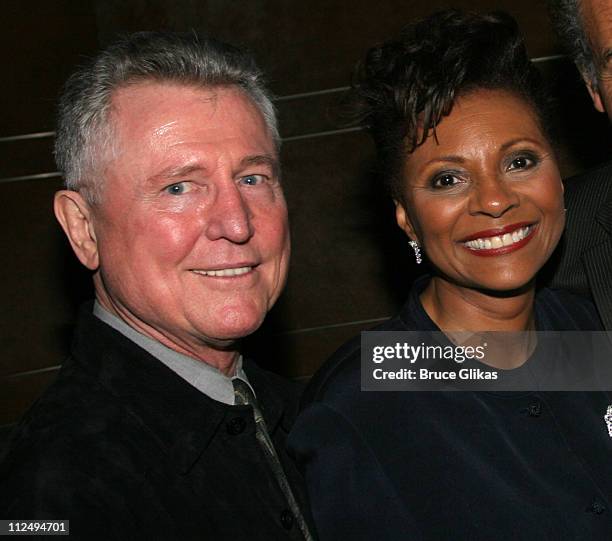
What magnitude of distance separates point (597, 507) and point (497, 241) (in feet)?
2.04

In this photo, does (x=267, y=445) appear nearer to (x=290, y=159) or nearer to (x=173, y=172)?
(x=173, y=172)

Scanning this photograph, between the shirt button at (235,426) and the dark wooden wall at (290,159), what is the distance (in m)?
2.20

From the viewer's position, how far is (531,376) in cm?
218

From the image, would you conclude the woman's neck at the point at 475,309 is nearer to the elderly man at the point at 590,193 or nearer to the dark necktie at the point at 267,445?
the elderly man at the point at 590,193

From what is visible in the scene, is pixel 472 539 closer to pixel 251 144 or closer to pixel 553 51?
pixel 251 144

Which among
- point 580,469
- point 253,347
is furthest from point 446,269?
point 253,347

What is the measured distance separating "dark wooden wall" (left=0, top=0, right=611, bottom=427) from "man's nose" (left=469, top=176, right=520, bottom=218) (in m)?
2.02

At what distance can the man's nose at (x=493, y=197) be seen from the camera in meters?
2.06

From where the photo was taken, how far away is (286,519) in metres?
1.85

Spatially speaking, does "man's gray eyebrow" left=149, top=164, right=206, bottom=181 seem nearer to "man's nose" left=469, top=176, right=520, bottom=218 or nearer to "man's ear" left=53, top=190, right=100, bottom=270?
"man's ear" left=53, top=190, right=100, bottom=270

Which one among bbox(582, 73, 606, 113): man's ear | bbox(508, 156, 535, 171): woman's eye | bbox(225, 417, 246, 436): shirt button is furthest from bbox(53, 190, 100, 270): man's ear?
bbox(582, 73, 606, 113): man's ear

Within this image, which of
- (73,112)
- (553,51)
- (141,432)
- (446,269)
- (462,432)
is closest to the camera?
(141,432)

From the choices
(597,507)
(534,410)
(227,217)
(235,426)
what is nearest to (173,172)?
(227,217)

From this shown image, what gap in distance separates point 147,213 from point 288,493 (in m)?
0.65
